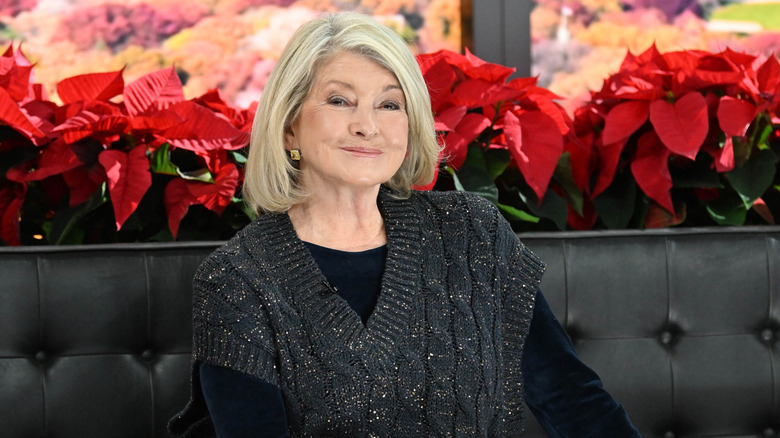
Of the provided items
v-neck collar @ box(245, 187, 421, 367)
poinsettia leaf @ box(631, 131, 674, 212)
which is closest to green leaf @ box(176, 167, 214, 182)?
v-neck collar @ box(245, 187, 421, 367)

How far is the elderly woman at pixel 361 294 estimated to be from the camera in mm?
1230

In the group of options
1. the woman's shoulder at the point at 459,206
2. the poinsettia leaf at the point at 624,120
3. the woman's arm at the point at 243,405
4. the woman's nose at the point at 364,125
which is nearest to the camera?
the woman's arm at the point at 243,405

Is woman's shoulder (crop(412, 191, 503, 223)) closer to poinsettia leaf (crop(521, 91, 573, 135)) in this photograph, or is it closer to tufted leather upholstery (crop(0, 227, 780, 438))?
tufted leather upholstery (crop(0, 227, 780, 438))

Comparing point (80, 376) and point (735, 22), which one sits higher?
point (735, 22)

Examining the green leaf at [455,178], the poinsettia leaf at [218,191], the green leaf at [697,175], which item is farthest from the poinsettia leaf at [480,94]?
the poinsettia leaf at [218,191]

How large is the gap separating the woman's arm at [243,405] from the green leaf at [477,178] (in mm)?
583

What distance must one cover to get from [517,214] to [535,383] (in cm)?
36

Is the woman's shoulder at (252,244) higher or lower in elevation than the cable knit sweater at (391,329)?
higher

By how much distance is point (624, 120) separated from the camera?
162cm

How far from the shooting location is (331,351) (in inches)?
48.7

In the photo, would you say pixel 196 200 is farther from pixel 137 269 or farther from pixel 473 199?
pixel 473 199

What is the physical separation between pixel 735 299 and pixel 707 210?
197 mm

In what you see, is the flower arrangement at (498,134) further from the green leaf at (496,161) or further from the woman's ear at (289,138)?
the woman's ear at (289,138)

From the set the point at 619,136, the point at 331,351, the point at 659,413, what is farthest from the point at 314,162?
the point at 659,413
